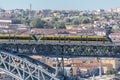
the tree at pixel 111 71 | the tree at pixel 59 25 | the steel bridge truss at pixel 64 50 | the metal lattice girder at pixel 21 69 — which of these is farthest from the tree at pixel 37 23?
the metal lattice girder at pixel 21 69

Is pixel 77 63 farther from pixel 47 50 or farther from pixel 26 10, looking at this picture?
pixel 26 10

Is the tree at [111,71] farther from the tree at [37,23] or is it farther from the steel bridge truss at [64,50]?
the tree at [37,23]

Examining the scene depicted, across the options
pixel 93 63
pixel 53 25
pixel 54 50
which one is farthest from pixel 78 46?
pixel 53 25

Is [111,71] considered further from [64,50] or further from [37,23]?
[37,23]

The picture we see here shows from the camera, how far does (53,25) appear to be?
410 ft

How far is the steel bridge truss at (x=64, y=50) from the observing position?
31.5 meters

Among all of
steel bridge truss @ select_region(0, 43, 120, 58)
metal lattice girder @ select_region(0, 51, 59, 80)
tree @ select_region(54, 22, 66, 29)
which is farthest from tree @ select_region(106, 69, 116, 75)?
tree @ select_region(54, 22, 66, 29)

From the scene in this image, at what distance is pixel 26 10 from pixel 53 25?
4771cm

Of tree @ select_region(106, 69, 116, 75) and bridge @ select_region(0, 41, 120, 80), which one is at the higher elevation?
bridge @ select_region(0, 41, 120, 80)

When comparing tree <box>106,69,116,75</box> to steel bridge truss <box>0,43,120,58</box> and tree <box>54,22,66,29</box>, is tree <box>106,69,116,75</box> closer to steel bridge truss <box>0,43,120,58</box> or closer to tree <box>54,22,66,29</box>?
steel bridge truss <box>0,43,120,58</box>

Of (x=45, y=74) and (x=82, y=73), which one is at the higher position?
(x=45, y=74)

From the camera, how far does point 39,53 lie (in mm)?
31516

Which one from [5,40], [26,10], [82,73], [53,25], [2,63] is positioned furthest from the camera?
[26,10]

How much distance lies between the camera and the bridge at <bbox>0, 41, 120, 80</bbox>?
99.9 feet
